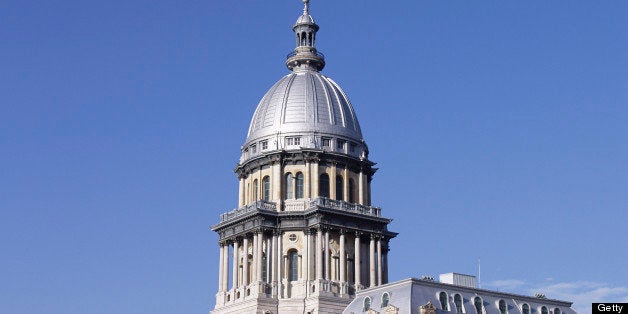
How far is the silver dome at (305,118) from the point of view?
509 ft

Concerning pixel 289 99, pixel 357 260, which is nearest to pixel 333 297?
pixel 357 260

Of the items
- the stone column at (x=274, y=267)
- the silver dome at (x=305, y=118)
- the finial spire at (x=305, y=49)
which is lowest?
the stone column at (x=274, y=267)

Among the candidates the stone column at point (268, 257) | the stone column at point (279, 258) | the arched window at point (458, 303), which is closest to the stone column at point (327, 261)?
the stone column at point (279, 258)

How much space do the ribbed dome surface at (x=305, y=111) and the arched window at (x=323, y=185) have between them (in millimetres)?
6057

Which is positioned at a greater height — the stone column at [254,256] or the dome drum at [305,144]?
the dome drum at [305,144]

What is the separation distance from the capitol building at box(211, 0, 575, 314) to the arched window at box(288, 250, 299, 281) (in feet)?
0.43

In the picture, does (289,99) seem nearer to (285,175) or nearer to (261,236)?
(285,175)

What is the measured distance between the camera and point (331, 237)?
5886 inches

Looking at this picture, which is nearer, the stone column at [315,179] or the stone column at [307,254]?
the stone column at [307,254]

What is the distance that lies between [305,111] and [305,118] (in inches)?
45.8

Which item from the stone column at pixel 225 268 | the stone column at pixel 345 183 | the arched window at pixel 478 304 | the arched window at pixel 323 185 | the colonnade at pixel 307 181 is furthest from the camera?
the stone column at pixel 345 183

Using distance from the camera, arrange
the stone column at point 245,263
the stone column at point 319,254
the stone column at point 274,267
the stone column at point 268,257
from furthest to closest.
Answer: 1. the stone column at point 245,263
2. the stone column at point 268,257
3. the stone column at point 274,267
4. the stone column at point 319,254

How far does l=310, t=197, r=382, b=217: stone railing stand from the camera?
148625 millimetres

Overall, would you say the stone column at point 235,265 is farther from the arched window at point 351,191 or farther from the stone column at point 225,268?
the arched window at point 351,191
